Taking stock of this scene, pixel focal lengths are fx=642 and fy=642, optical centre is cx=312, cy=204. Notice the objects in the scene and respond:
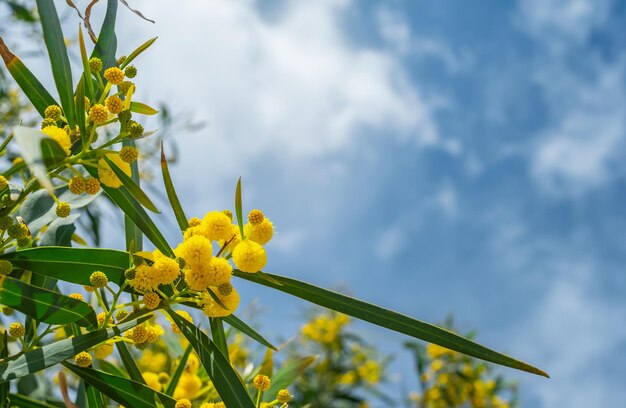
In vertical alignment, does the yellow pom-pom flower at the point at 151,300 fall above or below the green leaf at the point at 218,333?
below

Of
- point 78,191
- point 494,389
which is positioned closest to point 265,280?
point 78,191

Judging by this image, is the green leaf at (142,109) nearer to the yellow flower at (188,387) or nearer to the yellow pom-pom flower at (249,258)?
the yellow pom-pom flower at (249,258)

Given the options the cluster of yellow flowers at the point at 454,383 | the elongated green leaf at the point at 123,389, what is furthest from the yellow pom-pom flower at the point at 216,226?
the cluster of yellow flowers at the point at 454,383

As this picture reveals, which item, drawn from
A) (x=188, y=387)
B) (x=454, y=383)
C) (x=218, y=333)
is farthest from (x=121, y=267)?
(x=454, y=383)

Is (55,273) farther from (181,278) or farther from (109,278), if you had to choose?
(181,278)

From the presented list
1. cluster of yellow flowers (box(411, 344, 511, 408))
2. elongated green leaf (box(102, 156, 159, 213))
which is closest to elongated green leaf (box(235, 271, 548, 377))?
elongated green leaf (box(102, 156, 159, 213))

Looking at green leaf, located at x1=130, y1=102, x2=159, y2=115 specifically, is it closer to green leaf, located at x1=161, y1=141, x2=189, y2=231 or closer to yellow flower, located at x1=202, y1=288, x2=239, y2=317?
green leaf, located at x1=161, y1=141, x2=189, y2=231
